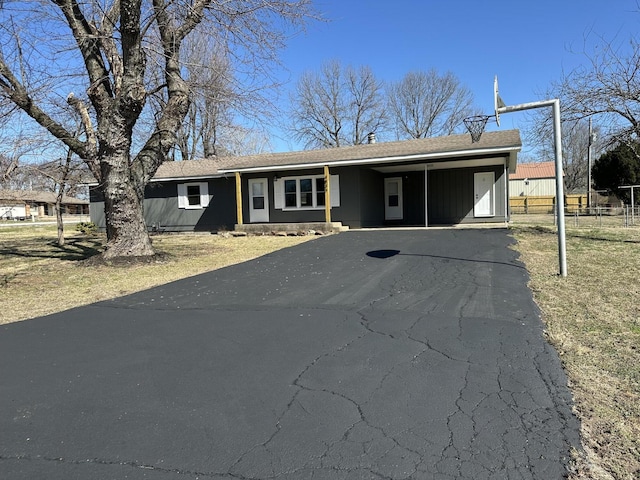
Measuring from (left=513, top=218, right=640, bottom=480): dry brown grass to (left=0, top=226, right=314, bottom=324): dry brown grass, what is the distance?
262 inches

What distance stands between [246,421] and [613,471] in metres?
2.15

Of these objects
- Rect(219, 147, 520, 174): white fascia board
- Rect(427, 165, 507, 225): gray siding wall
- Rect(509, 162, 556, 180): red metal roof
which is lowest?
Rect(427, 165, 507, 225): gray siding wall

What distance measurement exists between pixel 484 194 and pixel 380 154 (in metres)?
4.87

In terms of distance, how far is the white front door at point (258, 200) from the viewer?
1931cm

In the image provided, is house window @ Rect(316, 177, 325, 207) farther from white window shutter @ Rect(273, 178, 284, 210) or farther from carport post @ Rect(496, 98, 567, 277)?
carport post @ Rect(496, 98, 567, 277)

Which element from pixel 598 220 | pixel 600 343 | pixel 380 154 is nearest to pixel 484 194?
pixel 380 154

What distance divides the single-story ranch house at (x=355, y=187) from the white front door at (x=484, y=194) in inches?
1.5

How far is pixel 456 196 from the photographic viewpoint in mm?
18562

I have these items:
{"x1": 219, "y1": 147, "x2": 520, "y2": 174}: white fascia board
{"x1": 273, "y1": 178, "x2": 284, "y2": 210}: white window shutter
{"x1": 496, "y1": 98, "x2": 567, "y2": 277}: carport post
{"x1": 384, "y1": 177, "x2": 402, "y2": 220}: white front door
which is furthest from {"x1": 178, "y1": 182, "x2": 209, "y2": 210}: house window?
{"x1": 496, "y1": 98, "x2": 567, "y2": 277}: carport post

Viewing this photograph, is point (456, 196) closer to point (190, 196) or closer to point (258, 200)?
point (258, 200)

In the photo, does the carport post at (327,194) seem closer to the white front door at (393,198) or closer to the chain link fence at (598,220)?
the white front door at (393,198)

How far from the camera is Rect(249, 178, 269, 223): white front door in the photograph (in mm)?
19312

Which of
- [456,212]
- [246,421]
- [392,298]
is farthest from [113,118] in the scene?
[456,212]

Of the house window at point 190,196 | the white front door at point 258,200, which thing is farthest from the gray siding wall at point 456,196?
the house window at point 190,196
